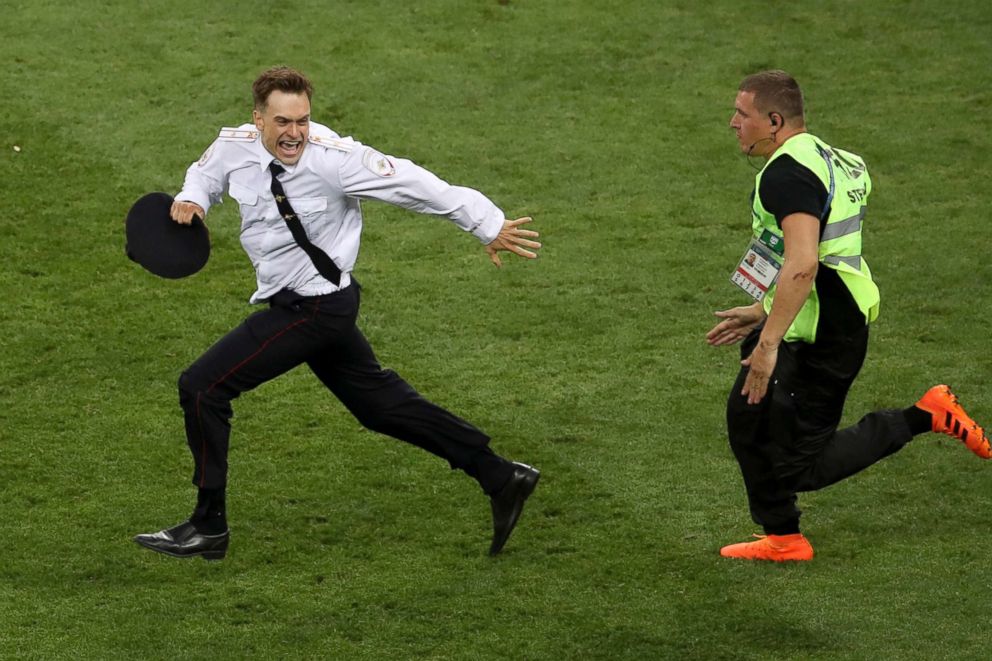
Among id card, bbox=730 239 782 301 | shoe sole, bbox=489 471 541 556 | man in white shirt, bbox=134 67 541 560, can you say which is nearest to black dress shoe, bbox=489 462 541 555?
shoe sole, bbox=489 471 541 556

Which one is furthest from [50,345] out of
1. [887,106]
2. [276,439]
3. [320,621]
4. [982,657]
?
[887,106]

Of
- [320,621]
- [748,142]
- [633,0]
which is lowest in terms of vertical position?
[320,621]

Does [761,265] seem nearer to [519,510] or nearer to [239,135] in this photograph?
[519,510]

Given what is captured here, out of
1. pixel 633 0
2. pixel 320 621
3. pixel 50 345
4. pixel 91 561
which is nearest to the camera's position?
pixel 320 621

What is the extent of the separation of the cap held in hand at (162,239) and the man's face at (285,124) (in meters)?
0.47

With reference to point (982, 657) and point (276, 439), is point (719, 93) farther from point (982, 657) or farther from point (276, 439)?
point (982, 657)

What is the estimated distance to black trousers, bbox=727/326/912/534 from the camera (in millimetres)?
5797

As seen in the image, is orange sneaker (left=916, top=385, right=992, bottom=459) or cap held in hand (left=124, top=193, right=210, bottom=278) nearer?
cap held in hand (left=124, top=193, right=210, bottom=278)

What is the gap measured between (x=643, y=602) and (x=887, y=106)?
19.7 ft

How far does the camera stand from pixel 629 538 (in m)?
6.19

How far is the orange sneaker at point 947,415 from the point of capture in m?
6.17

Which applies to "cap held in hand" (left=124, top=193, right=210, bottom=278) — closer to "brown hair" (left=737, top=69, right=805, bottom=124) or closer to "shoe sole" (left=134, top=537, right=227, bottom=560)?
"shoe sole" (left=134, top=537, right=227, bottom=560)

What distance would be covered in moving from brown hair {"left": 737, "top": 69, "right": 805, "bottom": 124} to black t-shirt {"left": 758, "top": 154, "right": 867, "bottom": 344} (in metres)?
0.20

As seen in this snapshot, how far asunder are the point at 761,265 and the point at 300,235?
5.41 feet
